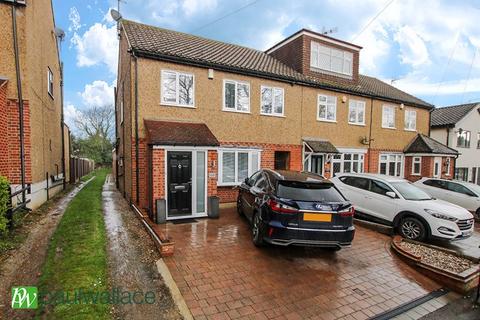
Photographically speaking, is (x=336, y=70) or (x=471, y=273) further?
(x=336, y=70)

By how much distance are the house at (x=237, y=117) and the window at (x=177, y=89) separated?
0.04 metres

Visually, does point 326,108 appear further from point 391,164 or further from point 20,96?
point 20,96

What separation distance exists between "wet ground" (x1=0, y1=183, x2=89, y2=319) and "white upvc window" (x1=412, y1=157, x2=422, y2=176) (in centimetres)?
1784

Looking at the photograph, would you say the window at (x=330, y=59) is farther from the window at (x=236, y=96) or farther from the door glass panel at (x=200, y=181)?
the door glass panel at (x=200, y=181)

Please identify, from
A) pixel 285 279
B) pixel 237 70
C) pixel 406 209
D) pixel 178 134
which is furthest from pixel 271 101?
pixel 285 279

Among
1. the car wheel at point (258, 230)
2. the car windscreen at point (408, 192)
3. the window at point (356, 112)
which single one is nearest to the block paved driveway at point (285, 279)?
the car wheel at point (258, 230)

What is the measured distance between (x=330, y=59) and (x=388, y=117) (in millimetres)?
4845

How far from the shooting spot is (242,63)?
10.7 metres

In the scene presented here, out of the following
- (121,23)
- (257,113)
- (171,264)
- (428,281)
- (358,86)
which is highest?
(121,23)

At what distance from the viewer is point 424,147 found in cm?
1491

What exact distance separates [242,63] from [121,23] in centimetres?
522

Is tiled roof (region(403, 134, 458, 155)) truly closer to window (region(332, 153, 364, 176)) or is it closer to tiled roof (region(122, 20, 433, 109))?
tiled roof (region(122, 20, 433, 109))

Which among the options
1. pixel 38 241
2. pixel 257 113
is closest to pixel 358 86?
pixel 257 113

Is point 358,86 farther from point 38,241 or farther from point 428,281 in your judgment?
point 38,241
